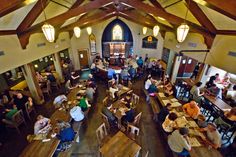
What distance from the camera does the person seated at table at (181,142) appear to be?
3.91m

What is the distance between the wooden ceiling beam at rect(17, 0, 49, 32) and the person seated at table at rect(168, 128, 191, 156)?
627 centimetres

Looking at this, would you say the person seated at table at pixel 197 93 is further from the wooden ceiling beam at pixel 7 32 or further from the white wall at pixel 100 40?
the wooden ceiling beam at pixel 7 32

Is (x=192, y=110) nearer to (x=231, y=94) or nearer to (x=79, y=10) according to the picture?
(x=231, y=94)

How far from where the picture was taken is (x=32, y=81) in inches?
298

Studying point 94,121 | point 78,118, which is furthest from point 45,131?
point 94,121

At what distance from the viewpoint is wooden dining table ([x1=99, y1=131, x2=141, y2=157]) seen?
12.8 feet

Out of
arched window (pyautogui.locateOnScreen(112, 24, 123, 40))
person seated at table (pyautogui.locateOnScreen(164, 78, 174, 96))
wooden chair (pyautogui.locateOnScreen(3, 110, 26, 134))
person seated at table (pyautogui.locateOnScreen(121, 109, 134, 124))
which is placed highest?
arched window (pyautogui.locateOnScreen(112, 24, 123, 40))

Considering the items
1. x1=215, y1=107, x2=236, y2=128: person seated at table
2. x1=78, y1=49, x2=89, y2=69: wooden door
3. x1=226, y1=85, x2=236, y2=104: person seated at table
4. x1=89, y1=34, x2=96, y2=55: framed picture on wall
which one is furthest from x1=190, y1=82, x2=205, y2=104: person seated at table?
x1=78, y1=49, x2=89, y2=69: wooden door

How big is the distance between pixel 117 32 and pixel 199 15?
952 centimetres

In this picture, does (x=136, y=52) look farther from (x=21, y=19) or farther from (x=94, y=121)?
Result: (x=21, y=19)

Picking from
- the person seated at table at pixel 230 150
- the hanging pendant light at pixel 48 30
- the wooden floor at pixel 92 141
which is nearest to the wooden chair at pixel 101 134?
the wooden floor at pixel 92 141

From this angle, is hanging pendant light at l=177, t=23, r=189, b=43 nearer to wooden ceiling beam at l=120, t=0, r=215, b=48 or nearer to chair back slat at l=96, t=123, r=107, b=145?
wooden ceiling beam at l=120, t=0, r=215, b=48

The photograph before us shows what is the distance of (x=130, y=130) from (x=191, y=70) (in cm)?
983

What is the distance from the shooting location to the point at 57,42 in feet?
33.1
